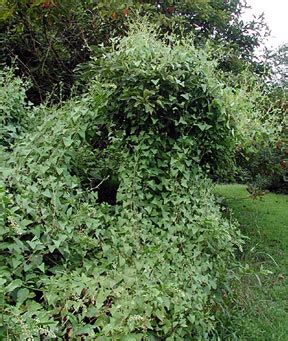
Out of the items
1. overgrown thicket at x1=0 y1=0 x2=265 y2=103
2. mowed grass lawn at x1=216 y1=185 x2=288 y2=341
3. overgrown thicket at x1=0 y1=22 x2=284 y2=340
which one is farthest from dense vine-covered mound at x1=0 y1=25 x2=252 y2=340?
overgrown thicket at x1=0 y1=0 x2=265 y2=103

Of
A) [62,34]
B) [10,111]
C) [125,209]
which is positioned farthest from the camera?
[62,34]

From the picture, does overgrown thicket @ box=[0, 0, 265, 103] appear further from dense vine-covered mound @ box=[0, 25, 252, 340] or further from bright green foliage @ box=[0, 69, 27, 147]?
dense vine-covered mound @ box=[0, 25, 252, 340]

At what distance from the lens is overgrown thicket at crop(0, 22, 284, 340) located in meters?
1.55

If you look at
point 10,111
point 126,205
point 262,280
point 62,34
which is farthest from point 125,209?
point 62,34

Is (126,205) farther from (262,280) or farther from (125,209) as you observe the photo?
(262,280)

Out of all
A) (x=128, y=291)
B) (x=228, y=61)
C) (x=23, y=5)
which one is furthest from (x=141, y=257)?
(x=228, y=61)

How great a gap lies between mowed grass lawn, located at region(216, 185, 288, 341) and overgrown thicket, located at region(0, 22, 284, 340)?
0.36m

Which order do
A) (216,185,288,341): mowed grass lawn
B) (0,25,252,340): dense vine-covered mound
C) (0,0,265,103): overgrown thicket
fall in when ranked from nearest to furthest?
(0,25,252,340): dense vine-covered mound < (216,185,288,341): mowed grass lawn < (0,0,265,103): overgrown thicket

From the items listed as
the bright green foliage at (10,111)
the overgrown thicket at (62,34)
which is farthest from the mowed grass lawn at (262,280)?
the overgrown thicket at (62,34)

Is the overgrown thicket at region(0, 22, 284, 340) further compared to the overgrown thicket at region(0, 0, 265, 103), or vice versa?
the overgrown thicket at region(0, 0, 265, 103)

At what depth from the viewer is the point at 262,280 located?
371 cm

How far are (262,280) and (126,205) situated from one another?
206cm

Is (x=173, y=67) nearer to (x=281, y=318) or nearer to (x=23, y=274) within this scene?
(x=23, y=274)

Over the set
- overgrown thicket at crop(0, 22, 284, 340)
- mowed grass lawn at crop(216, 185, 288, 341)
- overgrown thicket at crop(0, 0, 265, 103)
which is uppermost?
overgrown thicket at crop(0, 0, 265, 103)
